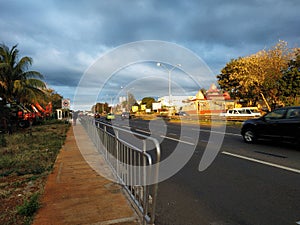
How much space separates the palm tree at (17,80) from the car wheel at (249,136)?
14.6 meters

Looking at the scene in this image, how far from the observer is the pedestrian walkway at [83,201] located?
3414 millimetres

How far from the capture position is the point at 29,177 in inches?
225

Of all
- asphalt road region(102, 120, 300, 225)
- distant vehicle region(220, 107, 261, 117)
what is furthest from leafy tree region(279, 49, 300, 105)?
asphalt road region(102, 120, 300, 225)

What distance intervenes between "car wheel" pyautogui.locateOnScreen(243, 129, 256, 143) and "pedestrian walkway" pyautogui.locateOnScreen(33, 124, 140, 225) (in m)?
7.18

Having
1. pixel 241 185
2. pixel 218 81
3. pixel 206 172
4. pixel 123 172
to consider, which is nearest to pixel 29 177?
pixel 123 172

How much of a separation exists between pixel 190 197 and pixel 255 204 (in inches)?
44.3

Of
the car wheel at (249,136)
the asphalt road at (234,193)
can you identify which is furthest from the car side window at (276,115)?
the asphalt road at (234,193)

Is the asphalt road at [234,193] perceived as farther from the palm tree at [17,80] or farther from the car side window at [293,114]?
the palm tree at [17,80]

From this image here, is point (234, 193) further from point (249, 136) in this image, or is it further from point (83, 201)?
point (249, 136)

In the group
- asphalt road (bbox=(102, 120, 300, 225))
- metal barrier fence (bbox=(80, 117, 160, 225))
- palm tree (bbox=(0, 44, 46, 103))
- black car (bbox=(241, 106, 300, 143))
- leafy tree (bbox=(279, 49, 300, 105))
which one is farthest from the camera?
leafy tree (bbox=(279, 49, 300, 105))

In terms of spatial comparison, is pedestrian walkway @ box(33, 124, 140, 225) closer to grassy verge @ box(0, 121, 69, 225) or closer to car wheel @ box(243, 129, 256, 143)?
grassy verge @ box(0, 121, 69, 225)

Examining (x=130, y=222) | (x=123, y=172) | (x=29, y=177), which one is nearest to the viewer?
(x=130, y=222)

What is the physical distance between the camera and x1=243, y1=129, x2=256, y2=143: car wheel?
10458mm

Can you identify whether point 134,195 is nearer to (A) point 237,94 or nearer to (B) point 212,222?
(B) point 212,222
